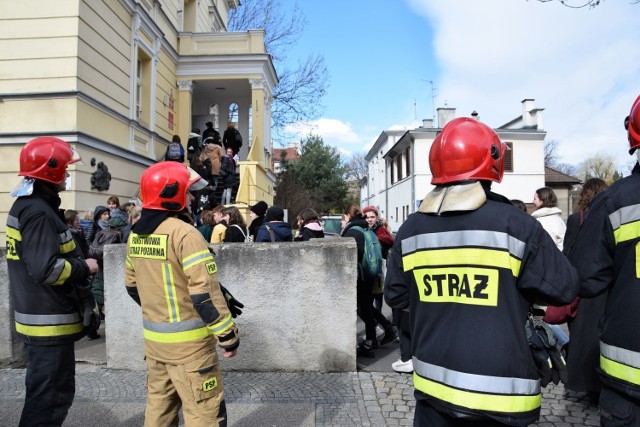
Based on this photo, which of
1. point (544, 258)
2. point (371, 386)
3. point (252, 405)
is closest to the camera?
point (544, 258)

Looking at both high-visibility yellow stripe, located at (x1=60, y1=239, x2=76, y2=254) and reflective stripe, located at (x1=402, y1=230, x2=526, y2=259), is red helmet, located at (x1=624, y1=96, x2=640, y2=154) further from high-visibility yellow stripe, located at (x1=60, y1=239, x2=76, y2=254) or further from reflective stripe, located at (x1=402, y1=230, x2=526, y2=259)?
high-visibility yellow stripe, located at (x1=60, y1=239, x2=76, y2=254)

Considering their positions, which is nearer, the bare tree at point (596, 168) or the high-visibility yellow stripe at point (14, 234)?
the high-visibility yellow stripe at point (14, 234)

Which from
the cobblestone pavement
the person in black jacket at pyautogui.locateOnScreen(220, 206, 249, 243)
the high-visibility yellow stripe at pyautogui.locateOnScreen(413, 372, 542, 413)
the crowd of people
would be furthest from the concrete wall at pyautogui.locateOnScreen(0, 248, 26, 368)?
the high-visibility yellow stripe at pyautogui.locateOnScreen(413, 372, 542, 413)

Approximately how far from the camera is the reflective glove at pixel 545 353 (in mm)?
1952

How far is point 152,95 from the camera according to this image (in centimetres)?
1438

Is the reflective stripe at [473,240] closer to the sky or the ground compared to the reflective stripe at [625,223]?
closer to the ground

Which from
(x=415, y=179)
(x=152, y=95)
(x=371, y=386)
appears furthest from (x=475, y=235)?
(x=415, y=179)

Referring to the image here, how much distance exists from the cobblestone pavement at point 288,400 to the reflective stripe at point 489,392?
2.14 metres

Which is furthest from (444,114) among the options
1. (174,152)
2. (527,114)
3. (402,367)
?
(402,367)

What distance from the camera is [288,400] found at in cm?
436

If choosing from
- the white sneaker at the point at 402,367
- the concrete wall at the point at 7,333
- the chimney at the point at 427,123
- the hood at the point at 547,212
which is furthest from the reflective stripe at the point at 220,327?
the chimney at the point at 427,123

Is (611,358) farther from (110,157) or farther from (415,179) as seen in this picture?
(415,179)

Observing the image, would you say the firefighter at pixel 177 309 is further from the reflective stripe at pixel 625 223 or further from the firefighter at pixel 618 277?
the reflective stripe at pixel 625 223

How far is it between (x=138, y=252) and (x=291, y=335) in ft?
8.47
